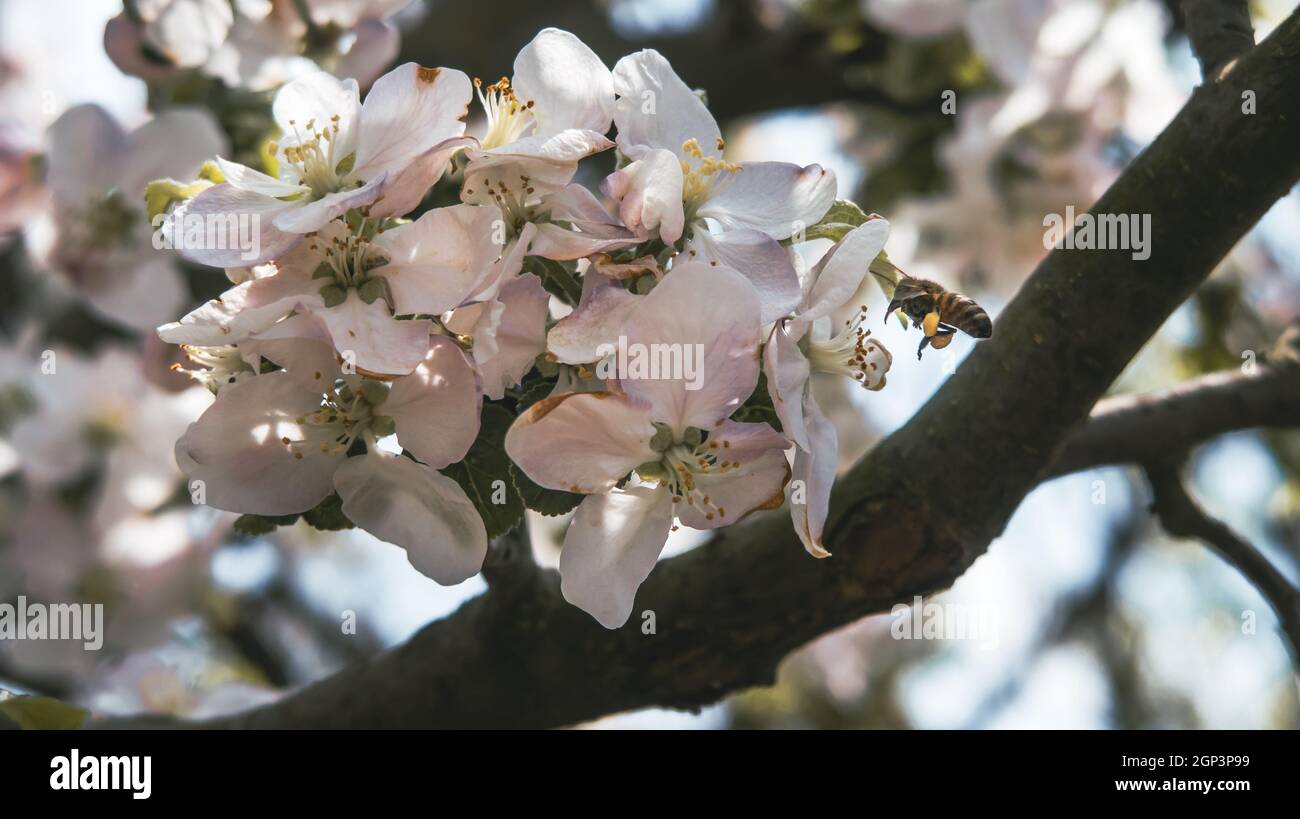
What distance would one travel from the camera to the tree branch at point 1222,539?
139 cm

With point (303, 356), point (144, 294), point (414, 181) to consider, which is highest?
point (144, 294)

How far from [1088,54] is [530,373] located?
4.86 feet

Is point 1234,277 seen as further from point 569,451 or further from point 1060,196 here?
point 569,451

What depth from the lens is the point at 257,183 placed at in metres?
0.88

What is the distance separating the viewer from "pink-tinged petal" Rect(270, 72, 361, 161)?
898 millimetres

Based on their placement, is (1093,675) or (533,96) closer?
(533,96)

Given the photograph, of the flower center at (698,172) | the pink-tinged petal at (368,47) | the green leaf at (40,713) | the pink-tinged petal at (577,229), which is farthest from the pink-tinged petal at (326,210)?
the pink-tinged petal at (368,47)

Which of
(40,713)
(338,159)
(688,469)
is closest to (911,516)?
(688,469)

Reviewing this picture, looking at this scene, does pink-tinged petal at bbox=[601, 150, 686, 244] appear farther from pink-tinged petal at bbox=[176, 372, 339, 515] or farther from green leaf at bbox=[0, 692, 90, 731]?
green leaf at bbox=[0, 692, 90, 731]

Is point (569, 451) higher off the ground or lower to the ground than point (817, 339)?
lower

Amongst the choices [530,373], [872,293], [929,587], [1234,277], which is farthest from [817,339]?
[872,293]

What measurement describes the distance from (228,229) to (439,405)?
6.8 inches

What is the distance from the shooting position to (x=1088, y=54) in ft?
6.58

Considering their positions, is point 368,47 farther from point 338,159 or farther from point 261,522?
point 261,522
